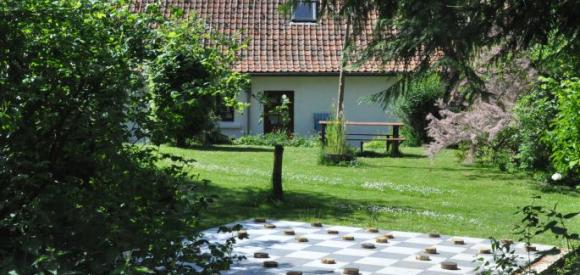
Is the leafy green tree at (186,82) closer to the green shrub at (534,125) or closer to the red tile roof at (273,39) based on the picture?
the green shrub at (534,125)

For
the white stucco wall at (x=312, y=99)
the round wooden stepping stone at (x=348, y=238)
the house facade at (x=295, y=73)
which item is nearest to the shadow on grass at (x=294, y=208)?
the round wooden stepping stone at (x=348, y=238)

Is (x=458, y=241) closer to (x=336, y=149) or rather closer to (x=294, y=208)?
(x=294, y=208)

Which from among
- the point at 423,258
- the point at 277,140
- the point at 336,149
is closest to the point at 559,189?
the point at 336,149

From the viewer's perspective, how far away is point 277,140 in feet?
92.3

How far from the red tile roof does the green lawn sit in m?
7.54

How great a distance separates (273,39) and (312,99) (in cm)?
260

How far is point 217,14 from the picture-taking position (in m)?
31.2

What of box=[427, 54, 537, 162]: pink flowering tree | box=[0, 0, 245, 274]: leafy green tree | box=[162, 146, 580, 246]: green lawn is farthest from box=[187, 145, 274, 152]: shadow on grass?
box=[0, 0, 245, 274]: leafy green tree

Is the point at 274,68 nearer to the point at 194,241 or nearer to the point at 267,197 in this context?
the point at 267,197

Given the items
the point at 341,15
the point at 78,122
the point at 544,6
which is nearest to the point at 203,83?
the point at 78,122

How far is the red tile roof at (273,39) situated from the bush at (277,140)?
2398mm

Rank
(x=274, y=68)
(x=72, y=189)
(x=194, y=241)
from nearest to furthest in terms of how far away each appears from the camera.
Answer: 1. (x=72, y=189)
2. (x=194, y=241)
3. (x=274, y=68)

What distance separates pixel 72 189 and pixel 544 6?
3.81m

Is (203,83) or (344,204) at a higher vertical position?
(203,83)
